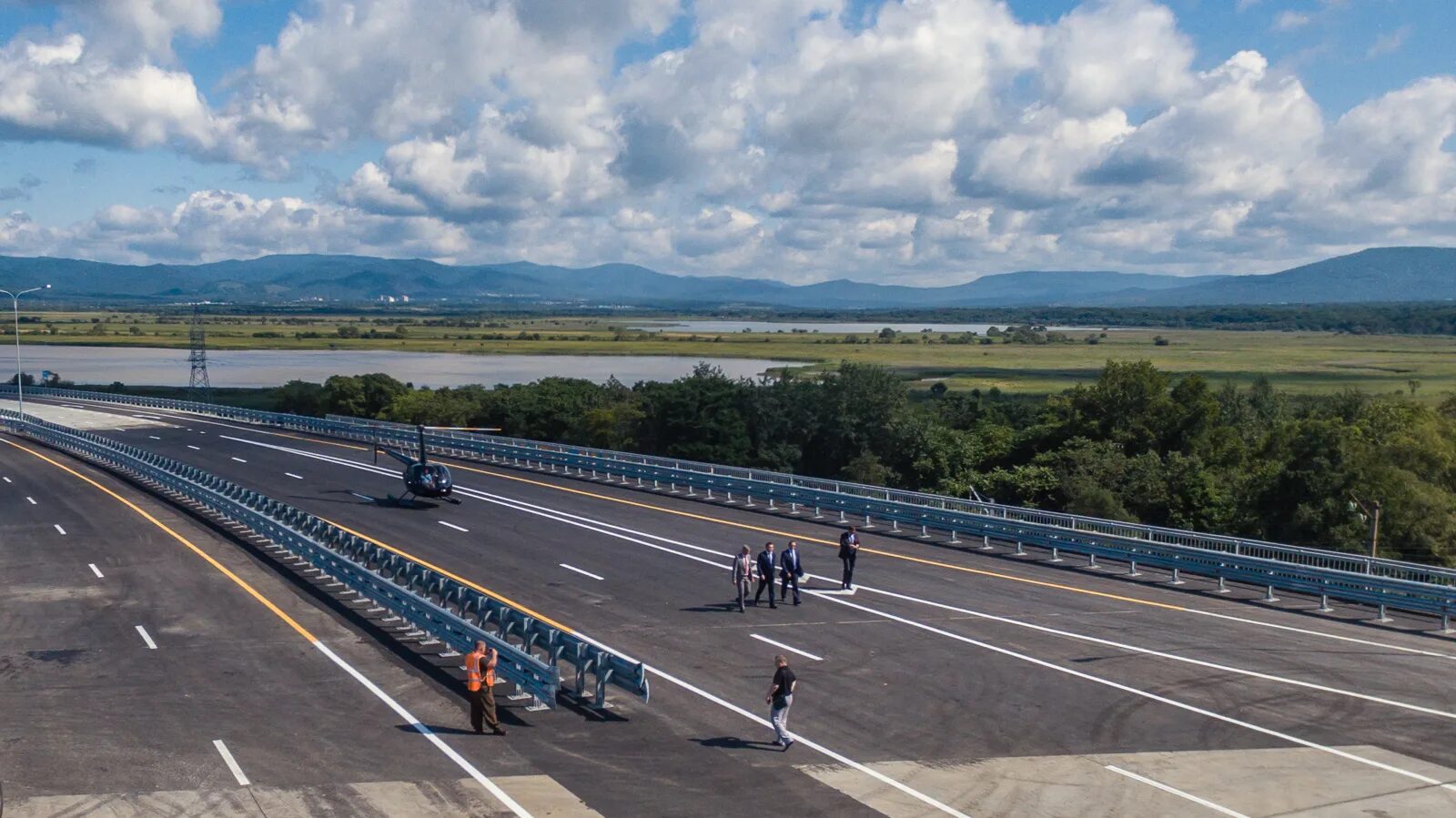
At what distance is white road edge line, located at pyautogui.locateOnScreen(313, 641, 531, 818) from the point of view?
1479 centimetres

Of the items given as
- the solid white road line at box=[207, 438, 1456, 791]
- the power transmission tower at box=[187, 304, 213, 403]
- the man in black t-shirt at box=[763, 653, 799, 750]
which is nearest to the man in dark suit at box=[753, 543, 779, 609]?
the solid white road line at box=[207, 438, 1456, 791]

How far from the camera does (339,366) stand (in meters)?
161

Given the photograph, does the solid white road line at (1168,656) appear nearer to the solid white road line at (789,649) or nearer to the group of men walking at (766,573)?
the group of men walking at (766,573)

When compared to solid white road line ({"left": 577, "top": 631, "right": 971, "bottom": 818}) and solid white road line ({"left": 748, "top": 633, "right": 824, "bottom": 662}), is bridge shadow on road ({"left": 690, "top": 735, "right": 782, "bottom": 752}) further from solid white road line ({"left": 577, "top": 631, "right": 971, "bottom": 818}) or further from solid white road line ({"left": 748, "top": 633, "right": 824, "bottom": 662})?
solid white road line ({"left": 748, "top": 633, "right": 824, "bottom": 662})

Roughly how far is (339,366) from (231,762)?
15111 cm

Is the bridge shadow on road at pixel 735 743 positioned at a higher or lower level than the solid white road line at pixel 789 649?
higher

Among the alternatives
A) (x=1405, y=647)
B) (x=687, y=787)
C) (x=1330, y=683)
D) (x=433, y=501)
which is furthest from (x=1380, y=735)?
(x=433, y=501)

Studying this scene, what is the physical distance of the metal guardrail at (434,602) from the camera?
18.8 m

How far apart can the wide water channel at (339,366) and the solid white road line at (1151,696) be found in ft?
361

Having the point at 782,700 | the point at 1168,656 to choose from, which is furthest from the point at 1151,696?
the point at 782,700

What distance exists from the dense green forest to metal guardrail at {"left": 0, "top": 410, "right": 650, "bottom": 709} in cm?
3013

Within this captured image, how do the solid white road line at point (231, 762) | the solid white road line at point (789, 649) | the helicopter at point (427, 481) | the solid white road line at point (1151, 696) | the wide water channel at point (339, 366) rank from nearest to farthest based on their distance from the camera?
the solid white road line at point (231, 762), the solid white road line at point (1151, 696), the solid white road line at point (789, 649), the helicopter at point (427, 481), the wide water channel at point (339, 366)

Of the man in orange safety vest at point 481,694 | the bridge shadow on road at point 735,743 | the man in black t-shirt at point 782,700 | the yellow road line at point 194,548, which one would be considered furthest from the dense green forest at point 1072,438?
the man in orange safety vest at point 481,694

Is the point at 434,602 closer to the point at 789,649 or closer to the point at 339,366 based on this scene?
the point at 789,649
